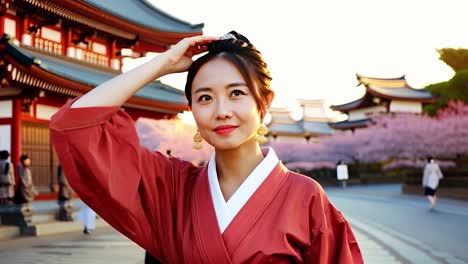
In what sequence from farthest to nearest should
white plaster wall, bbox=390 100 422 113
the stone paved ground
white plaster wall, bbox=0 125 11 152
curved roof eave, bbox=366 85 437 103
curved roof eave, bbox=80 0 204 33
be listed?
white plaster wall, bbox=390 100 422 113 < curved roof eave, bbox=366 85 437 103 < curved roof eave, bbox=80 0 204 33 < white plaster wall, bbox=0 125 11 152 < the stone paved ground

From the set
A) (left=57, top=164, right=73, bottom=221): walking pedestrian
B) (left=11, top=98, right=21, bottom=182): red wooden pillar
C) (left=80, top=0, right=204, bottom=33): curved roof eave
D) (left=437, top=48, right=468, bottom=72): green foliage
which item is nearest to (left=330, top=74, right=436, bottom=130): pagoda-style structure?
(left=437, top=48, right=468, bottom=72): green foliage

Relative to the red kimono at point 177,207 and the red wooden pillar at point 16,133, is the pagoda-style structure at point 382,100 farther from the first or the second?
the red kimono at point 177,207

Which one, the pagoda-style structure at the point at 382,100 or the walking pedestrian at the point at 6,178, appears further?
the pagoda-style structure at the point at 382,100

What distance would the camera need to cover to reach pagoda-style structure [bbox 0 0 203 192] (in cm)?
1171

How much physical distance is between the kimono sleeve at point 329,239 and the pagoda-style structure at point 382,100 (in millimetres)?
40666

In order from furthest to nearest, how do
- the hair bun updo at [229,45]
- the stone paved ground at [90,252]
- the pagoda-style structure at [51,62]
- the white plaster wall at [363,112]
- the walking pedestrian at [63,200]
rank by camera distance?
the white plaster wall at [363,112], the walking pedestrian at [63,200], the pagoda-style structure at [51,62], the stone paved ground at [90,252], the hair bun updo at [229,45]

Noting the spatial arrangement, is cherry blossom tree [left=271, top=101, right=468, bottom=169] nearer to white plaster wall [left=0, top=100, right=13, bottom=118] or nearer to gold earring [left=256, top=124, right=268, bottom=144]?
white plaster wall [left=0, top=100, right=13, bottom=118]

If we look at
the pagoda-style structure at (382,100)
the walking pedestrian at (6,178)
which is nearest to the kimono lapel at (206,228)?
the walking pedestrian at (6,178)

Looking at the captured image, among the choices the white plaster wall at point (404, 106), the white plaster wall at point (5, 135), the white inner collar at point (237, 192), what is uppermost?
the white inner collar at point (237, 192)

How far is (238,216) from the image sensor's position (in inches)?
74.3

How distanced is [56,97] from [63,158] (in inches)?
492

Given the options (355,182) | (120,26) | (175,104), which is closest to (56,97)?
(120,26)

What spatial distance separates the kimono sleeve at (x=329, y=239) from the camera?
182cm

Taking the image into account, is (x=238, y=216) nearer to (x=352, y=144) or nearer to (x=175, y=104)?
(x=175, y=104)
